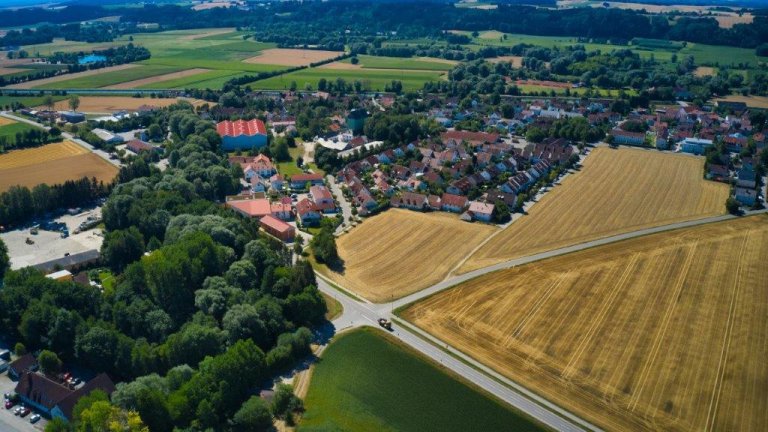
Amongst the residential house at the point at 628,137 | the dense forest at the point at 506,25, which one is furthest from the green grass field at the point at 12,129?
the dense forest at the point at 506,25

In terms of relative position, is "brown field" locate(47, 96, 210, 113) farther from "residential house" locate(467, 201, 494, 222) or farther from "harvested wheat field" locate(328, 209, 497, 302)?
"residential house" locate(467, 201, 494, 222)

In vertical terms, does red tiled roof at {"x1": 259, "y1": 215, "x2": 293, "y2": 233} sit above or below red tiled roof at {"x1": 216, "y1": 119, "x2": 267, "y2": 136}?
below

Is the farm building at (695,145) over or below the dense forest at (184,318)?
over

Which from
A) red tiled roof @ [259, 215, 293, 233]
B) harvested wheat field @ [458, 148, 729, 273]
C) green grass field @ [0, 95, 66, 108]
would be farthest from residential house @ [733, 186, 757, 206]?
green grass field @ [0, 95, 66, 108]

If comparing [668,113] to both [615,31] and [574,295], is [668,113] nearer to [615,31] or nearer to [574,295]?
[574,295]

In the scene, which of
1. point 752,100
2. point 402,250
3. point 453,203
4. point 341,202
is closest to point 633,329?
point 402,250

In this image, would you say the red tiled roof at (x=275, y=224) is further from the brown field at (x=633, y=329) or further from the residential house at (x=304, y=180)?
the brown field at (x=633, y=329)

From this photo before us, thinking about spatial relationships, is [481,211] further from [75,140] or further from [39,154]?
[75,140]
